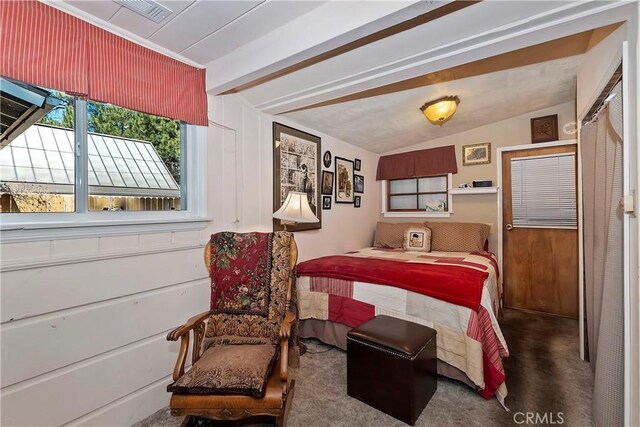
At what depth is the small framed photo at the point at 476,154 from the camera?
3.78m

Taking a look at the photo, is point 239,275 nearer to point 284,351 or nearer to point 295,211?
point 284,351

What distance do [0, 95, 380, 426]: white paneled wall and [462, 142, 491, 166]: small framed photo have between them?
9.92 ft

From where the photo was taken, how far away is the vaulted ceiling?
1.38 m

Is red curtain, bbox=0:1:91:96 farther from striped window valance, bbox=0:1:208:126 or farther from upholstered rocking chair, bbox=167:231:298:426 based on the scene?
upholstered rocking chair, bbox=167:231:298:426

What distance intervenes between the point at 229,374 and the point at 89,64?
177 centimetres

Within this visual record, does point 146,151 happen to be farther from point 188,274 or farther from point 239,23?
point 239,23

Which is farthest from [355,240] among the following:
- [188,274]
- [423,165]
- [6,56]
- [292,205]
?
[6,56]

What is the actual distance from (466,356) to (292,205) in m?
1.75

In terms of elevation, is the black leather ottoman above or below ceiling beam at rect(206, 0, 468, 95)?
below

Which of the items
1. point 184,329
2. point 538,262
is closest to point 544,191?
point 538,262

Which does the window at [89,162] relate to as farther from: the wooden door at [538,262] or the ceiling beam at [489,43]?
the wooden door at [538,262]

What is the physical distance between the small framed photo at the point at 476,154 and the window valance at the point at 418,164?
0.14 metres

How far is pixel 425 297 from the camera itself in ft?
7.25

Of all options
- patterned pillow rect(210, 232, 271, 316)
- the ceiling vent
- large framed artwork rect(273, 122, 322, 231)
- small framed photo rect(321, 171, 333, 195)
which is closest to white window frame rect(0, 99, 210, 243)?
patterned pillow rect(210, 232, 271, 316)
